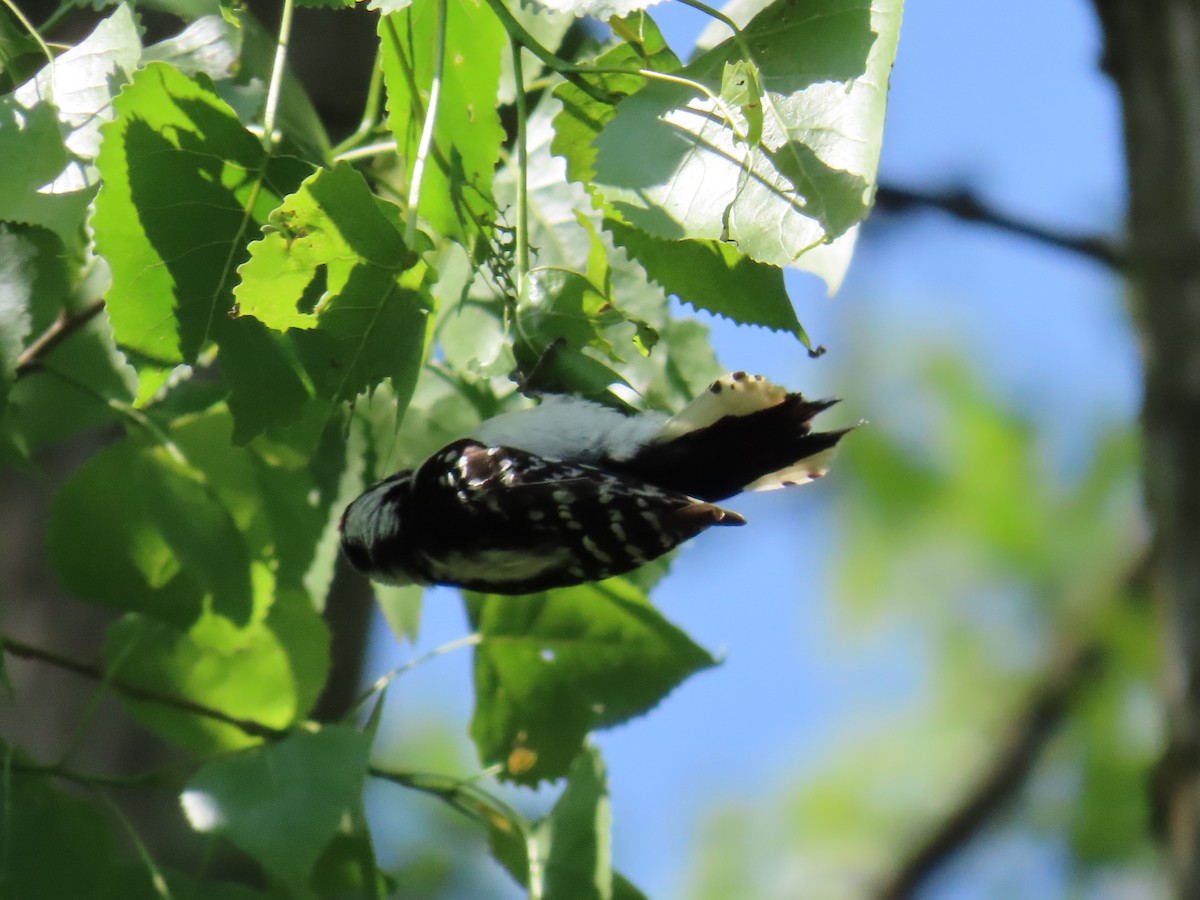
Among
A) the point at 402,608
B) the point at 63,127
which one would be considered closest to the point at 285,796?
the point at 402,608

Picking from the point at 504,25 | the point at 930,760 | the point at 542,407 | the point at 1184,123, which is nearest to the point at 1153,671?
the point at 930,760

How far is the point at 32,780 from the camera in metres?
1.65

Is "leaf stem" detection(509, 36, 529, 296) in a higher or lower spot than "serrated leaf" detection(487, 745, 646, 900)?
higher

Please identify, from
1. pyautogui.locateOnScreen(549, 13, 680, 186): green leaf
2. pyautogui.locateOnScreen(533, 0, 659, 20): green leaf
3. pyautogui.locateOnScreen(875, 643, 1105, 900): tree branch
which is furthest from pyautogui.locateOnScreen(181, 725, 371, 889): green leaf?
pyautogui.locateOnScreen(875, 643, 1105, 900): tree branch

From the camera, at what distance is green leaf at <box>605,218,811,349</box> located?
54.2 inches

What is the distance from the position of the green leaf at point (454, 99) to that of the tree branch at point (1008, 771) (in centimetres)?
545

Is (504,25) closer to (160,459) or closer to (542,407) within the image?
(542,407)

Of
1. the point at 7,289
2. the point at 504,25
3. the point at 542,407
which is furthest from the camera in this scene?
the point at 542,407

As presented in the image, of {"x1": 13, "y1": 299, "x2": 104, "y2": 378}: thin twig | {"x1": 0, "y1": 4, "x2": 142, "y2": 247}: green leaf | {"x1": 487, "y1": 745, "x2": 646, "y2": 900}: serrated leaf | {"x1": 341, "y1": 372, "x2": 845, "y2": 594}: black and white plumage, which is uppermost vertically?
{"x1": 0, "y1": 4, "x2": 142, "y2": 247}: green leaf

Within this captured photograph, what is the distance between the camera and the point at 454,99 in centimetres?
146

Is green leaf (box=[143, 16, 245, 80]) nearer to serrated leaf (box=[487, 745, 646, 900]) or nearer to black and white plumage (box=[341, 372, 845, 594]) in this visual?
black and white plumage (box=[341, 372, 845, 594])

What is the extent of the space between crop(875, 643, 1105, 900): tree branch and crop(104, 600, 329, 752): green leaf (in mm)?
5055

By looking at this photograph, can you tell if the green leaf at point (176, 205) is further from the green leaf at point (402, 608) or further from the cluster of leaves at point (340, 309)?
the green leaf at point (402, 608)

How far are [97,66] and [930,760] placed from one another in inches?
281
